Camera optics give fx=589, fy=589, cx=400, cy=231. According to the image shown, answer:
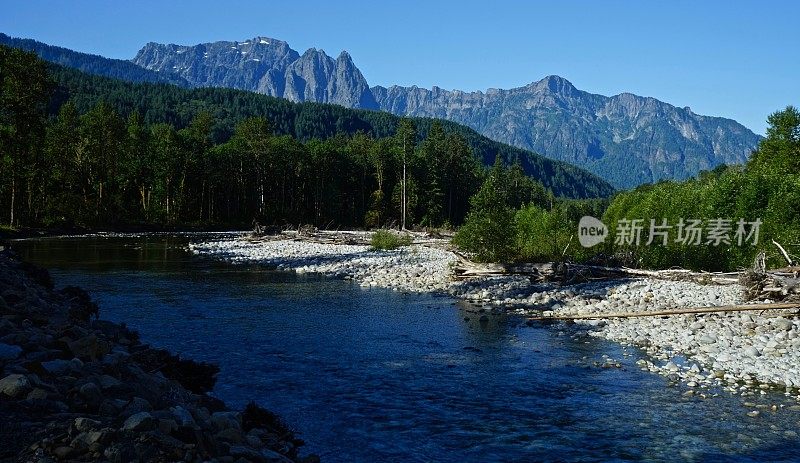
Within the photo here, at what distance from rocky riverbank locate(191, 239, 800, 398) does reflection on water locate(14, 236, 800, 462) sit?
1.05m

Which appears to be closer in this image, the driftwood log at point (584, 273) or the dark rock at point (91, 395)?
the dark rock at point (91, 395)

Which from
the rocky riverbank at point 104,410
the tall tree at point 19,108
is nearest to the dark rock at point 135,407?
the rocky riverbank at point 104,410

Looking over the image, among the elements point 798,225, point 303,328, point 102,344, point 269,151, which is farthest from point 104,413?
point 269,151

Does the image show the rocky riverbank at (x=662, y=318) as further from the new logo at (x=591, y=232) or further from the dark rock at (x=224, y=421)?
the dark rock at (x=224, y=421)

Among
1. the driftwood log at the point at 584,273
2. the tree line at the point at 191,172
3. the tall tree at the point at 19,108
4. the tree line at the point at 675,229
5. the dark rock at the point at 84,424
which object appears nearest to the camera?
the dark rock at the point at 84,424

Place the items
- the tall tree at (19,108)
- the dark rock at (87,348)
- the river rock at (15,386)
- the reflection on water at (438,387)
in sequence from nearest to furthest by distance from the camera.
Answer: the river rock at (15,386) < the dark rock at (87,348) < the reflection on water at (438,387) < the tall tree at (19,108)

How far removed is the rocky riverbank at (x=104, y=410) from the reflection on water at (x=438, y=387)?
1328mm

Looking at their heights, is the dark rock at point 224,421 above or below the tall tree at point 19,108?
below

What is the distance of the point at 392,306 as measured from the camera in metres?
21.9

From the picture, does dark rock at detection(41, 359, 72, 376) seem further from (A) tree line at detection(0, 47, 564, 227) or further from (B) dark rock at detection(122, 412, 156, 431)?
(A) tree line at detection(0, 47, 564, 227)

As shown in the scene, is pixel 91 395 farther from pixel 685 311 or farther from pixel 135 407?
pixel 685 311

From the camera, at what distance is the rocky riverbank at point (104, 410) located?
5141 mm

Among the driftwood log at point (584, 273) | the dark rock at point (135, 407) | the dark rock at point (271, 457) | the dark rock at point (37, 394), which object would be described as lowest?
the dark rock at point (271, 457)

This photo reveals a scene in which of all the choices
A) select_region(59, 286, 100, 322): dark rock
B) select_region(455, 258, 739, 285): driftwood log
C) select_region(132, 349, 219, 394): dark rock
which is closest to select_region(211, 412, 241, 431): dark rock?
select_region(132, 349, 219, 394): dark rock
